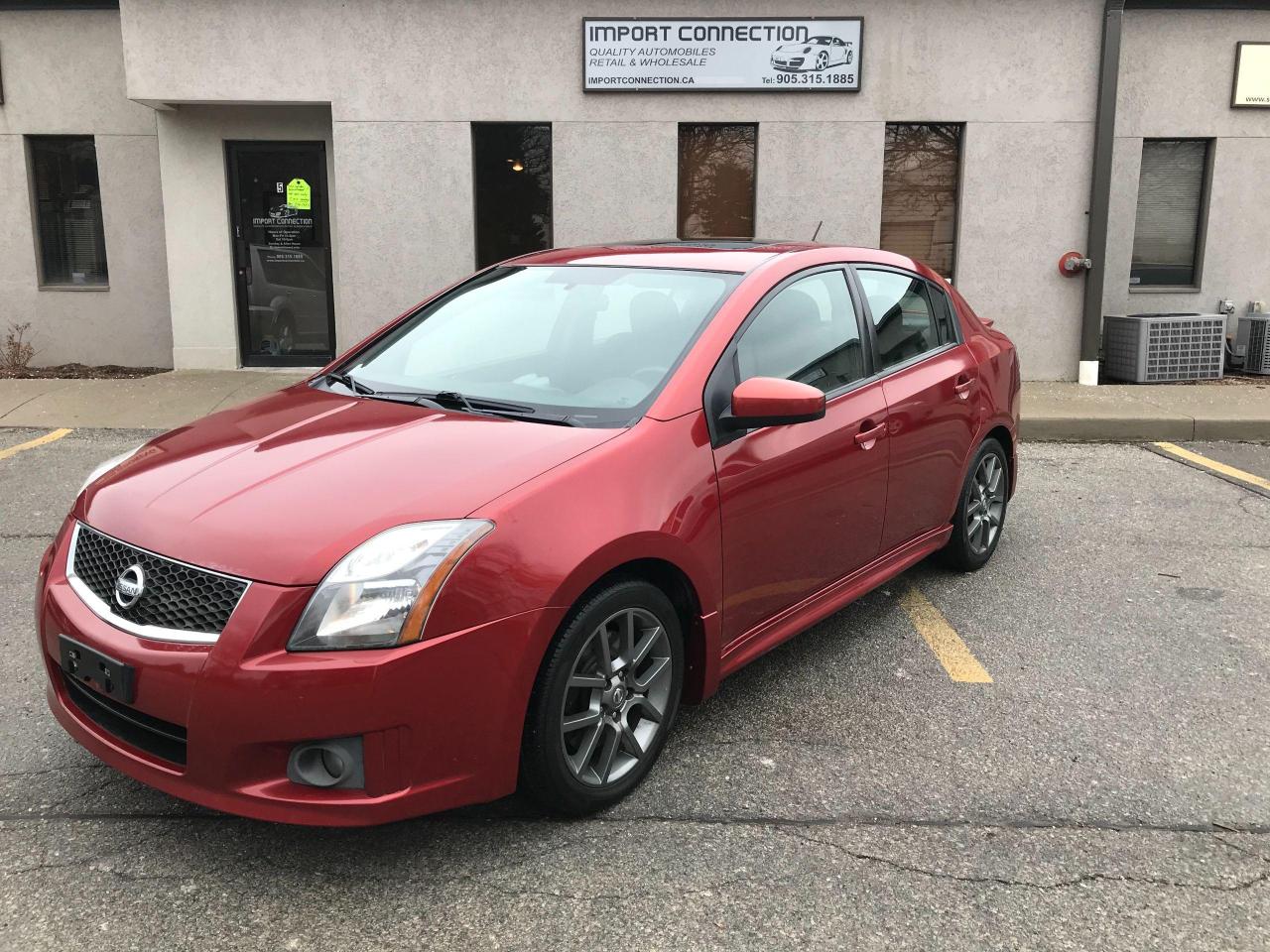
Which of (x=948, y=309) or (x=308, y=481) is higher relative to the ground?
(x=948, y=309)

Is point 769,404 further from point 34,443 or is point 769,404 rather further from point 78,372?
point 78,372

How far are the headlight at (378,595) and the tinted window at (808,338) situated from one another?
1.36 metres

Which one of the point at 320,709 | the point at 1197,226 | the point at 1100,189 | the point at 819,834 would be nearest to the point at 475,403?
the point at 320,709

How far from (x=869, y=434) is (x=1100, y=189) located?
7.77 metres

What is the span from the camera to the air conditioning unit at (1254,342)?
11.0 meters

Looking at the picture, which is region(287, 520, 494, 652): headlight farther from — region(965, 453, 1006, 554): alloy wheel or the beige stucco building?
the beige stucco building

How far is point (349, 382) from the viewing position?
3.81 metres

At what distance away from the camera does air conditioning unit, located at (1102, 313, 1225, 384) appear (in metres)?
10.5

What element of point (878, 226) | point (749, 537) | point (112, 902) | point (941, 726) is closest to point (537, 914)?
point (112, 902)

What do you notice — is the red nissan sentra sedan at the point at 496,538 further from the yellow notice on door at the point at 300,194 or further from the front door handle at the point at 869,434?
the yellow notice on door at the point at 300,194

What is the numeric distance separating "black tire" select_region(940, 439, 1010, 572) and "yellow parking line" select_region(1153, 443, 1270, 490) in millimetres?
2841

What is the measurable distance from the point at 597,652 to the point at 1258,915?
1.76 m

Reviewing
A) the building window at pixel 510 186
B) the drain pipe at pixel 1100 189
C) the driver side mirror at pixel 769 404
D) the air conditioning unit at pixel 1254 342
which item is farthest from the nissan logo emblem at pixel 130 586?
the air conditioning unit at pixel 1254 342

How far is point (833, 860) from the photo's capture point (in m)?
2.79
